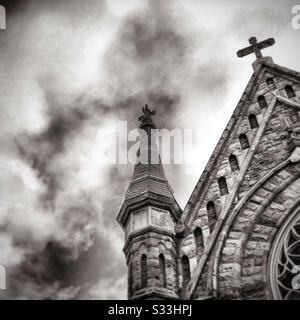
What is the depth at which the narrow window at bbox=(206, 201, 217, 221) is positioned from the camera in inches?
355

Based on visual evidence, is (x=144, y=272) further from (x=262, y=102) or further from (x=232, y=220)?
(x=262, y=102)

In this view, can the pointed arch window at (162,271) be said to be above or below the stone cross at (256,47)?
below

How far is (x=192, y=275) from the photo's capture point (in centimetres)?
804

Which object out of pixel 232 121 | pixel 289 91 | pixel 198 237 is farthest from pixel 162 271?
pixel 289 91

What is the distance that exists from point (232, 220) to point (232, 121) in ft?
10.9

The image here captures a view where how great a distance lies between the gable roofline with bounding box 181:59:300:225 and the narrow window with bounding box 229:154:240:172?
0.36m

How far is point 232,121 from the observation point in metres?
11.0

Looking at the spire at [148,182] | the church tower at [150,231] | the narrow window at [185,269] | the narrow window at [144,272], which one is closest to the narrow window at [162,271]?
the church tower at [150,231]

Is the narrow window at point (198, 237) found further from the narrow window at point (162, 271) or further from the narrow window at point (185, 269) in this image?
the narrow window at point (162, 271)

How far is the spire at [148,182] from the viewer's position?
9.48 m

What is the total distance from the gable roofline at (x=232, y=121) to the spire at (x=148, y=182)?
41 cm

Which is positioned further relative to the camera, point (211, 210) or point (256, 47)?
point (256, 47)

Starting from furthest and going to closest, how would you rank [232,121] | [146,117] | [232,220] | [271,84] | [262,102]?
[146,117]
[271,84]
[262,102]
[232,121]
[232,220]

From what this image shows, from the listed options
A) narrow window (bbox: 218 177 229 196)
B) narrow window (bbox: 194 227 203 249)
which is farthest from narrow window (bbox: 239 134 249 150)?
narrow window (bbox: 194 227 203 249)
